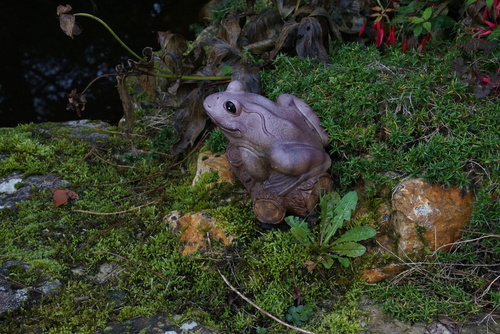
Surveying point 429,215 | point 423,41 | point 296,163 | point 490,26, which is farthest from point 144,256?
point 490,26

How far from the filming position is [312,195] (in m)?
2.47

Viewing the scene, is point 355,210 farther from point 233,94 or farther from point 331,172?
point 233,94

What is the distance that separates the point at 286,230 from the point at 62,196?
1.49 metres

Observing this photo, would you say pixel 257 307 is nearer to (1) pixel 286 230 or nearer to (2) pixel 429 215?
(1) pixel 286 230

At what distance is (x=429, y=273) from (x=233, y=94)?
1369 millimetres

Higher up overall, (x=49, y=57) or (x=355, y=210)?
(x=49, y=57)

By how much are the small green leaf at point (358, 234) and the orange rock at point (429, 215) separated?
19cm

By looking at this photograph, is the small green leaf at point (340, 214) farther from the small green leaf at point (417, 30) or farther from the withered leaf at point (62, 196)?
the withered leaf at point (62, 196)

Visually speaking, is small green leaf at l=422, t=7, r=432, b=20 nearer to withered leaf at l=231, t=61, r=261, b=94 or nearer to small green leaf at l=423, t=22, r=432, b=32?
small green leaf at l=423, t=22, r=432, b=32

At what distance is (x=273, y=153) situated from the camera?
2.38 meters

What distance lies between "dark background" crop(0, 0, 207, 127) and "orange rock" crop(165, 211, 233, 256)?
89.0 inches

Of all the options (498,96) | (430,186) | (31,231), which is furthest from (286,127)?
(31,231)

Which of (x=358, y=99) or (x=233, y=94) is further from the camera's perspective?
(x=358, y=99)

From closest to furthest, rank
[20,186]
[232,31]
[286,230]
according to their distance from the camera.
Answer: [286,230] → [20,186] → [232,31]
